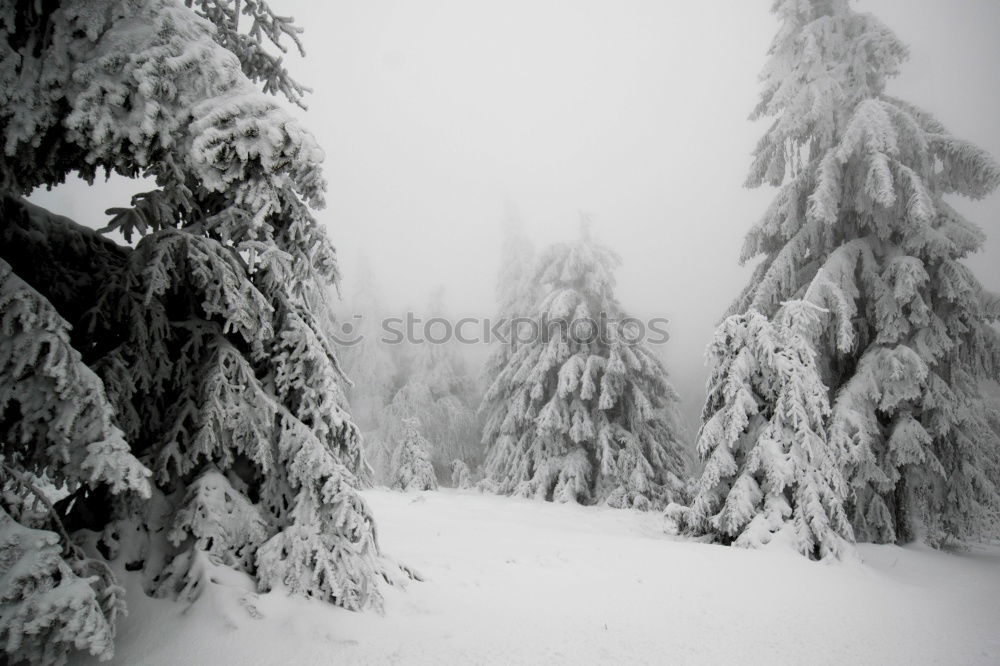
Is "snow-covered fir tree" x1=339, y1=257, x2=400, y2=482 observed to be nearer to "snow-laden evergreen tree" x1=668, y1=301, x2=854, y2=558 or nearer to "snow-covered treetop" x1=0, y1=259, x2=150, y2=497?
"snow-laden evergreen tree" x1=668, y1=301, x2=854, y2=558

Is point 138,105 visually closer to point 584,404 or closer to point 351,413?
point 351,413

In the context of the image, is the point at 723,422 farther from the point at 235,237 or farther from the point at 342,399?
the point at 235,237

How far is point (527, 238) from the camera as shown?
2589 cm

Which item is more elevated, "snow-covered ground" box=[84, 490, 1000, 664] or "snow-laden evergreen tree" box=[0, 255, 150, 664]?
"snow-laden evergreen tree" box=[0, 255, 150, 664]

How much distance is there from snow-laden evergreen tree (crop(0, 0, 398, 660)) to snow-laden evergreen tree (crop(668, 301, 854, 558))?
19.2ft

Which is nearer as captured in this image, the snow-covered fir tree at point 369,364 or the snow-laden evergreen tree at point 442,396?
the snow-laden evergreen tree at point 442,396

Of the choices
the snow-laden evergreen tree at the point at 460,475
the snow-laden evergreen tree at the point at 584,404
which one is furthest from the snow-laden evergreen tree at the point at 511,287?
the snow-laden evergreen tree at the point at 460,475

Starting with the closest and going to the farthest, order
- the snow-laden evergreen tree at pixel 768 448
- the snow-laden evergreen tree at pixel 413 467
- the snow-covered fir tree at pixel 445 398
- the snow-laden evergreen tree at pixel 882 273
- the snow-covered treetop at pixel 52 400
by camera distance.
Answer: the snow-covered treetop at pixel 52 400 < the snow-laden evergreen tree at pixel 768 448 < the snow-laden evergreen tree at pixel 882 273 < the snow-laden evergreen tree at pixel 413 467 < the snow-covered fir tree at pixel 445 398

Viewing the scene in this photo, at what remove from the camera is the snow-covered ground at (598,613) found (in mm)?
3588

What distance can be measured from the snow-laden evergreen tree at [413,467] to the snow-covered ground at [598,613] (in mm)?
10905

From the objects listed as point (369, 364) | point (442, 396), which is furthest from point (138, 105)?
point (369, 364)

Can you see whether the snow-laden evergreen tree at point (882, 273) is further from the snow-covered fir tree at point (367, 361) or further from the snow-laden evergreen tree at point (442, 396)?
the snow-covered fir tree at point (367, 361)

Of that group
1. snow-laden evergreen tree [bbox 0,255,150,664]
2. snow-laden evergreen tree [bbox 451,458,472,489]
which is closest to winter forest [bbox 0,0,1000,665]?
snow-laden evergreen tree [bbox 0,255,150,664]

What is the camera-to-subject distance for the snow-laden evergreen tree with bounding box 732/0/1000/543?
9289 millimetres
